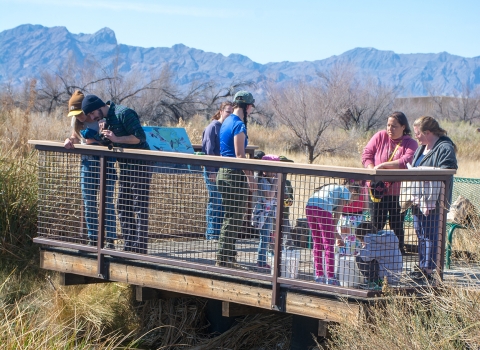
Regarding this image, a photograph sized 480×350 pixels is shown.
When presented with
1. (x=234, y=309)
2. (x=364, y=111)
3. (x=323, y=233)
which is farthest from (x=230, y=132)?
(x=364, y=111)

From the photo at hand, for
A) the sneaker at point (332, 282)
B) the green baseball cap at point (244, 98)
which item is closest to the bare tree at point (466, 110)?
the green baseball cap at point (244, 98)

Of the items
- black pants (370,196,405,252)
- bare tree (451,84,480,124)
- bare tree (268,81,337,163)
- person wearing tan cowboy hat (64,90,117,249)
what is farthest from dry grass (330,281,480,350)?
bare tree (451,84,480,124)

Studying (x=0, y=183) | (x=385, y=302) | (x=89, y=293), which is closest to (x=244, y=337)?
(x=89, y=293)

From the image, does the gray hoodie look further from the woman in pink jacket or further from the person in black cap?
the person in black cap

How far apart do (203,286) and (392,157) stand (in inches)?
83.8

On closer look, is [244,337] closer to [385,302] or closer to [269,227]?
[269,227]

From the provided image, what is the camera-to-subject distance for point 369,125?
3453 centimetres

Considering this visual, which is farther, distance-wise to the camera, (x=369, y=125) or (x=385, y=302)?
(x=369, y=125)

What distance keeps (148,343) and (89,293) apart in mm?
1006

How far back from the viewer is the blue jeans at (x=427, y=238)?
6559mm

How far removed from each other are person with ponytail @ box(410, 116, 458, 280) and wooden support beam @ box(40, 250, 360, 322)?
77 centimetres

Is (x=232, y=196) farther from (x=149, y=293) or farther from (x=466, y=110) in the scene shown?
(x=466, y=110)

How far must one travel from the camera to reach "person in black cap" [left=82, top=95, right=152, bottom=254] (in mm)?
7410

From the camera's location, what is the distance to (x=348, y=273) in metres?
6.36
